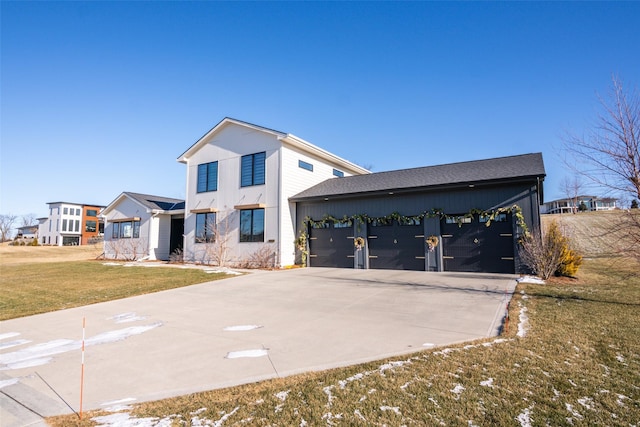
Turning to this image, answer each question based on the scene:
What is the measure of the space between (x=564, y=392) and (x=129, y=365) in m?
5.25

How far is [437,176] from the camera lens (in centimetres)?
1419

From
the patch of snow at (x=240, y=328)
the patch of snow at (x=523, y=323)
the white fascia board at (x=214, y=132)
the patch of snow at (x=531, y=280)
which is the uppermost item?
the white fascia board at (x=214, y=132)

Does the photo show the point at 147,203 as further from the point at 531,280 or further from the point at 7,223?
the point at 7,223

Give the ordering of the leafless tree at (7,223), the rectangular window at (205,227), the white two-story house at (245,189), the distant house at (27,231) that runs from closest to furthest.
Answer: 1. the white two-story house at (245,189)
2. the rectangular window at (205,227)
3. the leafless tree at (7,223)
4. the distant house at (27,231)

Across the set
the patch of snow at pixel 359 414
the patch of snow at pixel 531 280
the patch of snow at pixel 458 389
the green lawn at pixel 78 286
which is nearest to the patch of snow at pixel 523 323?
the patch of snow at pixel 458 389

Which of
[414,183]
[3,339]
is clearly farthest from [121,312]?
[414,183]

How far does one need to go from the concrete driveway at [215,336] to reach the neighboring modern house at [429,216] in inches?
125

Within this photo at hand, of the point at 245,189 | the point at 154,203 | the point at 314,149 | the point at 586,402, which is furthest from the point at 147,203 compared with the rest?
the point at 586,402

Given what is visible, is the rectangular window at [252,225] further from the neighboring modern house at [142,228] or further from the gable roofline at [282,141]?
the neighboring modern house at [142,228]

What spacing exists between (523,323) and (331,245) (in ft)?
35.7

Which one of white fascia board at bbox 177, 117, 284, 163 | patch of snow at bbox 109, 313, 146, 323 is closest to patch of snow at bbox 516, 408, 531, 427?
patch of snow at bbox 109, 313, 146, 323

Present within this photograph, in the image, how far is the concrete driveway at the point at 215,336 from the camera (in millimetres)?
3809

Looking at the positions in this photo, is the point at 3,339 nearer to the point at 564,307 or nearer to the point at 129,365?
the point at 129,365

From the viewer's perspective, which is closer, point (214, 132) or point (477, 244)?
point (477, 244)
